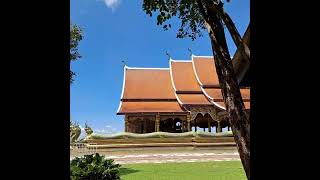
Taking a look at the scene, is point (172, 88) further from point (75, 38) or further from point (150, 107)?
point (75, 38)

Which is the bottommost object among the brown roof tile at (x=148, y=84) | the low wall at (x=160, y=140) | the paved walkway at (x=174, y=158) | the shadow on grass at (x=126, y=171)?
the paved walkway at (x=174, y=158)

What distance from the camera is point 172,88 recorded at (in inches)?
1047

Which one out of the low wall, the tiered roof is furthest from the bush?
the tiered roof

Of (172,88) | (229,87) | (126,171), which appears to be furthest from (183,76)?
(229,87)

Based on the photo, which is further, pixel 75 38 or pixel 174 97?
pixel 174 97

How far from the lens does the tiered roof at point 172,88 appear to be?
24.7m

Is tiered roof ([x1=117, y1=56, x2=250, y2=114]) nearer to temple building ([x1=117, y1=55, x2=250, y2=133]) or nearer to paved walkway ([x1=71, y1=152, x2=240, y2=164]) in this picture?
temple building ([x1=117, y1=55, x2=250, y2=133])

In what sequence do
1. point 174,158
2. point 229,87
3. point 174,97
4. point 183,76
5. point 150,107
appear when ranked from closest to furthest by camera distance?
1. point 229,87
2. point 174,158
3. point 150,107
4. point 174,97
5. point 183,76

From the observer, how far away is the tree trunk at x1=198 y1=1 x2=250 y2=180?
12.9ft

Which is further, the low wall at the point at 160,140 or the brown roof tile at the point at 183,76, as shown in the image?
the brown roof tile at the point at 183,76

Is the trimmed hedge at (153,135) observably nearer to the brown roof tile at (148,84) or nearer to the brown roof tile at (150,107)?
the brown roof tile at (150,107)

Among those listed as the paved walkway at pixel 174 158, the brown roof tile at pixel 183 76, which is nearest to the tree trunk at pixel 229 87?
the paved walkway at pixel 174 158

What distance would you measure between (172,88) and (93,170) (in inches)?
745
